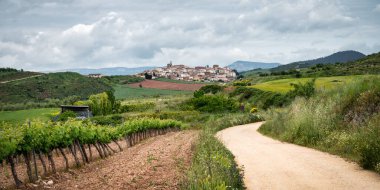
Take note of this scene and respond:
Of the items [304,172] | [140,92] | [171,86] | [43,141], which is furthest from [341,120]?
[140,92]

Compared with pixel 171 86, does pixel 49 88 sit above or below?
above

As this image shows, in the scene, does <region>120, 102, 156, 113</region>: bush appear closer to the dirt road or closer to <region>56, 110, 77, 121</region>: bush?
<region>56, 110, 77, 121</region>: bush

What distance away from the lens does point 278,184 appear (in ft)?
34.7

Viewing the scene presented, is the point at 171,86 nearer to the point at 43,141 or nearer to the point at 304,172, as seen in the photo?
the point at 43,141

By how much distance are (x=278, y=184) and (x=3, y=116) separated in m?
71.7

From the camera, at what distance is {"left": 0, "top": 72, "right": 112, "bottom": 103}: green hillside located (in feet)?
335

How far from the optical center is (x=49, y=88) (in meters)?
115

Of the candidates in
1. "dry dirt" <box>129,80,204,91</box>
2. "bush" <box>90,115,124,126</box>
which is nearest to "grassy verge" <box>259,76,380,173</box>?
"bush" <box>90,115,124,126</box>

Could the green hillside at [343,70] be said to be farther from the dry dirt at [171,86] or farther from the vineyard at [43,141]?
the vineyard at [43,141]

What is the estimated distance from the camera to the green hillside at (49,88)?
102 meters

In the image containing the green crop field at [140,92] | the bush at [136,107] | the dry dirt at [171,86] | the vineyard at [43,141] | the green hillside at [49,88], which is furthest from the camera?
the dry dirt at [171,86]

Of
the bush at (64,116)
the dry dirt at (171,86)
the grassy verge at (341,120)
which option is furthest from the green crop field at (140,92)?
the grassy verge at (341,120)

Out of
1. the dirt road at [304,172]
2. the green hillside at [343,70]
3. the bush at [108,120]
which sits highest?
the green hillside at [343,70]

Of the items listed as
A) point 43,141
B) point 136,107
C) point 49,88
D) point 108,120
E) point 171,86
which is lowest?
point 108,120
